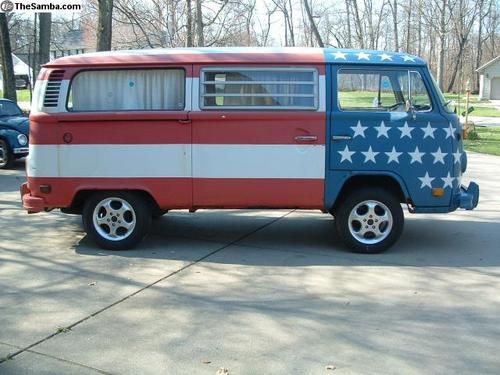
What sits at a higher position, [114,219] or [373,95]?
[373,95]

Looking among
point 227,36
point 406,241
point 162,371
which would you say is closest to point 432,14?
point 227,36

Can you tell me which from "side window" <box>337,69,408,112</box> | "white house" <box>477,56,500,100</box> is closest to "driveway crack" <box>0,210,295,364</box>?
"side window" <box>337,69,408,112</box>

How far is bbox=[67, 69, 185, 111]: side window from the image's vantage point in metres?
6.50

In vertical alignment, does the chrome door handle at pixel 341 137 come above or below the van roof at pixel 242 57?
below

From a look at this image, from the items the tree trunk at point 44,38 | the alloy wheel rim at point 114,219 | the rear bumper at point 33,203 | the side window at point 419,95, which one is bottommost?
the alloy wheel rim at point 114,219

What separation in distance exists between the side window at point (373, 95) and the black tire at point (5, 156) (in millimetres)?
9623

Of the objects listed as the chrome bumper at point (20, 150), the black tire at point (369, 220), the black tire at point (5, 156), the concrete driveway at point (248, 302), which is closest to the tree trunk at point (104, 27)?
the chrome bumper at point (20, 150)

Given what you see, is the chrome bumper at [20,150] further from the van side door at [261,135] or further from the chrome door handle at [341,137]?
the chrome door handle at [341,137]

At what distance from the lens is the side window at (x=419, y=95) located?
252 inches

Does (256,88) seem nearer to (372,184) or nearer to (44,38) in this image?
(372,184)

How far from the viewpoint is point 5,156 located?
1359cm

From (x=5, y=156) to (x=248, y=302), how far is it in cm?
1031

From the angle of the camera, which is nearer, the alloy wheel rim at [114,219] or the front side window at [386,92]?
the front side window at [386,92]

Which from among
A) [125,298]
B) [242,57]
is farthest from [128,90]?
[125,298]
